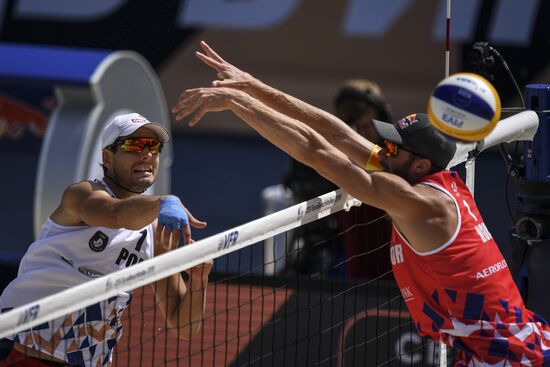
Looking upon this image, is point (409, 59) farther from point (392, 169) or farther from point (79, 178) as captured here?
point (392, 169)

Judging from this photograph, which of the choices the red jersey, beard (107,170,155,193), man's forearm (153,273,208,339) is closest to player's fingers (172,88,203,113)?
beard (107,170,155,193)

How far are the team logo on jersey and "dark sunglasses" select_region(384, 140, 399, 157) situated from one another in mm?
1342

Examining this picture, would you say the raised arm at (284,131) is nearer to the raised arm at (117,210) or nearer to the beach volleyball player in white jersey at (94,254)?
the beach volleyball player in white jersey at (94,254)

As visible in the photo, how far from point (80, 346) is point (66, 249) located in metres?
0.44

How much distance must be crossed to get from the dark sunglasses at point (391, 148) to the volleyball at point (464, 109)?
298 mm

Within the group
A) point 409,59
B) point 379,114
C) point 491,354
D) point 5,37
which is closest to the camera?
point 491,354

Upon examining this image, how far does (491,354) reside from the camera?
17.1ft

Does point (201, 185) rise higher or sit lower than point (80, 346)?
lower

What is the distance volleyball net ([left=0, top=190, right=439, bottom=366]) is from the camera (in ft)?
17.1

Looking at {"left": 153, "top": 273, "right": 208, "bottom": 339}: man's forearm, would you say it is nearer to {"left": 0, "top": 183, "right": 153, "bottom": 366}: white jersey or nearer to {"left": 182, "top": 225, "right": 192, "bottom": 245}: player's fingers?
{"left": 0, "top": 183, "right": 153, "bottom": 366}: white jersey

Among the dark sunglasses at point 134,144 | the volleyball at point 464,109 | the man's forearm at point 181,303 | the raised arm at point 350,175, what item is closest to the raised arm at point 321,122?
the raised arm at point 350,175

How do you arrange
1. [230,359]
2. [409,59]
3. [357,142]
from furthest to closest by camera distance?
1. [409,59]
2. [230,359]
3. [357,142]

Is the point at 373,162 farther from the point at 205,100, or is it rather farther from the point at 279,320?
the point at 279,320

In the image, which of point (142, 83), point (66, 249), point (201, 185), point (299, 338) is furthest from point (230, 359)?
point (201, 185)
